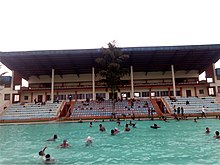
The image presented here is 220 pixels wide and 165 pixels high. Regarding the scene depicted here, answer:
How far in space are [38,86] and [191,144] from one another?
145 ft

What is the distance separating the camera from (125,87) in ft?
149

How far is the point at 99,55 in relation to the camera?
39.3m

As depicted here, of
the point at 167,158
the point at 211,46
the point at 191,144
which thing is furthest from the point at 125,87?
the point at 167,158

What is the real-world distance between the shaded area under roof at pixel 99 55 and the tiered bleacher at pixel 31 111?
8.90 m

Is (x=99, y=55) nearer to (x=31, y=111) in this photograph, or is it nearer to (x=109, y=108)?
(x=109, y=108)

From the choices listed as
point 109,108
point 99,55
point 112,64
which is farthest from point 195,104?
point 99,55

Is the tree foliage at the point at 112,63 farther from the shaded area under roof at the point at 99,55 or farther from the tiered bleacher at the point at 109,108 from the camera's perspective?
the tiered bleacher at the point at 109,108

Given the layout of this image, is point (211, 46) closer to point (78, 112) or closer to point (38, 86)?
point (78, 112)

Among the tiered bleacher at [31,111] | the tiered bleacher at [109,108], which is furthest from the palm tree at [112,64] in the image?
the tiered bleacher at [31,111]

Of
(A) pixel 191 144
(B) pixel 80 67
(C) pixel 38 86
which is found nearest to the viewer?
(A) pixel 191 144

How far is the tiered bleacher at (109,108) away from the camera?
33.5 metres

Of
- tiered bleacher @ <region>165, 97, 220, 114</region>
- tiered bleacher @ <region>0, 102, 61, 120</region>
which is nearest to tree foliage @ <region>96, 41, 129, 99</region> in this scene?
tiered bleacher @ <region>0, 102, 61, 120</region>

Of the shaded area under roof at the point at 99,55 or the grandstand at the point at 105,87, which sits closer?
the grandstand at the point at 105,87

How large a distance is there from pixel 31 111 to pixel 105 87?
16655 mm
